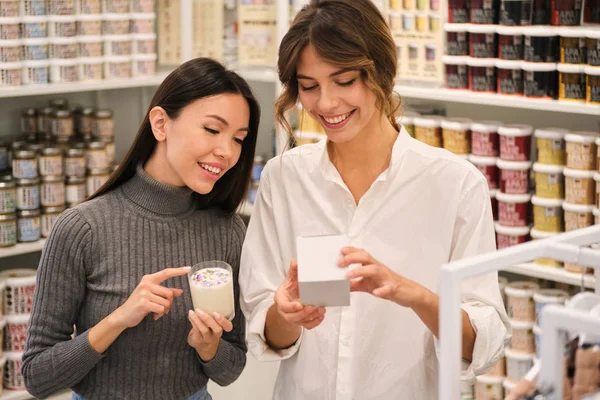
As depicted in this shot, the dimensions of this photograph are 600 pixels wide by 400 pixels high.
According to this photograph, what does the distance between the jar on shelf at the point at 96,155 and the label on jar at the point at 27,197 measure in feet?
0.85

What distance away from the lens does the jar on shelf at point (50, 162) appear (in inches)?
127

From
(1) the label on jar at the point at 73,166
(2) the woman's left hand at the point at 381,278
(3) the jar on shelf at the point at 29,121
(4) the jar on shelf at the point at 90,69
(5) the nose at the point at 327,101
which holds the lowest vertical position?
(1) the label on jar at the point at 73,166

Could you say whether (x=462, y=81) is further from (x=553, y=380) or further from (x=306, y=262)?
(x=553, y=380)

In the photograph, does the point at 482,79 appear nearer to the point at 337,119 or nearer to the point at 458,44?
the point at 458,44

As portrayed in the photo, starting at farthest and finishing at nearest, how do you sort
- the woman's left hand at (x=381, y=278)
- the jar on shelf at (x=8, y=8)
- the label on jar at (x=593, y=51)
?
1. the jar on shelf at (x=8, y=8)
2. the label on jar at (x=593, y=51)
3. the woman's left hand at (x=381, y=278)

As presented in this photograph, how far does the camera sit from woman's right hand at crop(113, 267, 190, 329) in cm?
165

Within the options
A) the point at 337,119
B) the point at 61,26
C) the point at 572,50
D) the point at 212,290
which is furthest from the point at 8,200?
the point at 572,50

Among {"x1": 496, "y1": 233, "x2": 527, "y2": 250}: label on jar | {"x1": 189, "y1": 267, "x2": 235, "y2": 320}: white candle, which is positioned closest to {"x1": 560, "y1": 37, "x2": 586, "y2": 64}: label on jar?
{"x1": 496, "y1": 233, "x2": 527, "y2": 250}: label on jar

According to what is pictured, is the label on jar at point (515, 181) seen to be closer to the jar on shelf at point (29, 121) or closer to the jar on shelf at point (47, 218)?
the jar on shelf at point (47, 218)

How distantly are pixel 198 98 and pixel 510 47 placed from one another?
1.42m

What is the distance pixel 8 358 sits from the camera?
3162 millimetres

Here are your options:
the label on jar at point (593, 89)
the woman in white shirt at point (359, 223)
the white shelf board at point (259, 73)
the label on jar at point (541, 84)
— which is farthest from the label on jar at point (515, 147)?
the woman in white shirt at point (359, 223)

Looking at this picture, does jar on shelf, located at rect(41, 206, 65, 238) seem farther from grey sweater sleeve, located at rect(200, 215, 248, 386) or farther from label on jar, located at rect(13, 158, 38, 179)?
grey sweater sleeve, located at rect(200, 215, 248, 386)

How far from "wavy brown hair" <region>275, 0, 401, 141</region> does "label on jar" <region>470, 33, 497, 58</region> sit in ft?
4.42
